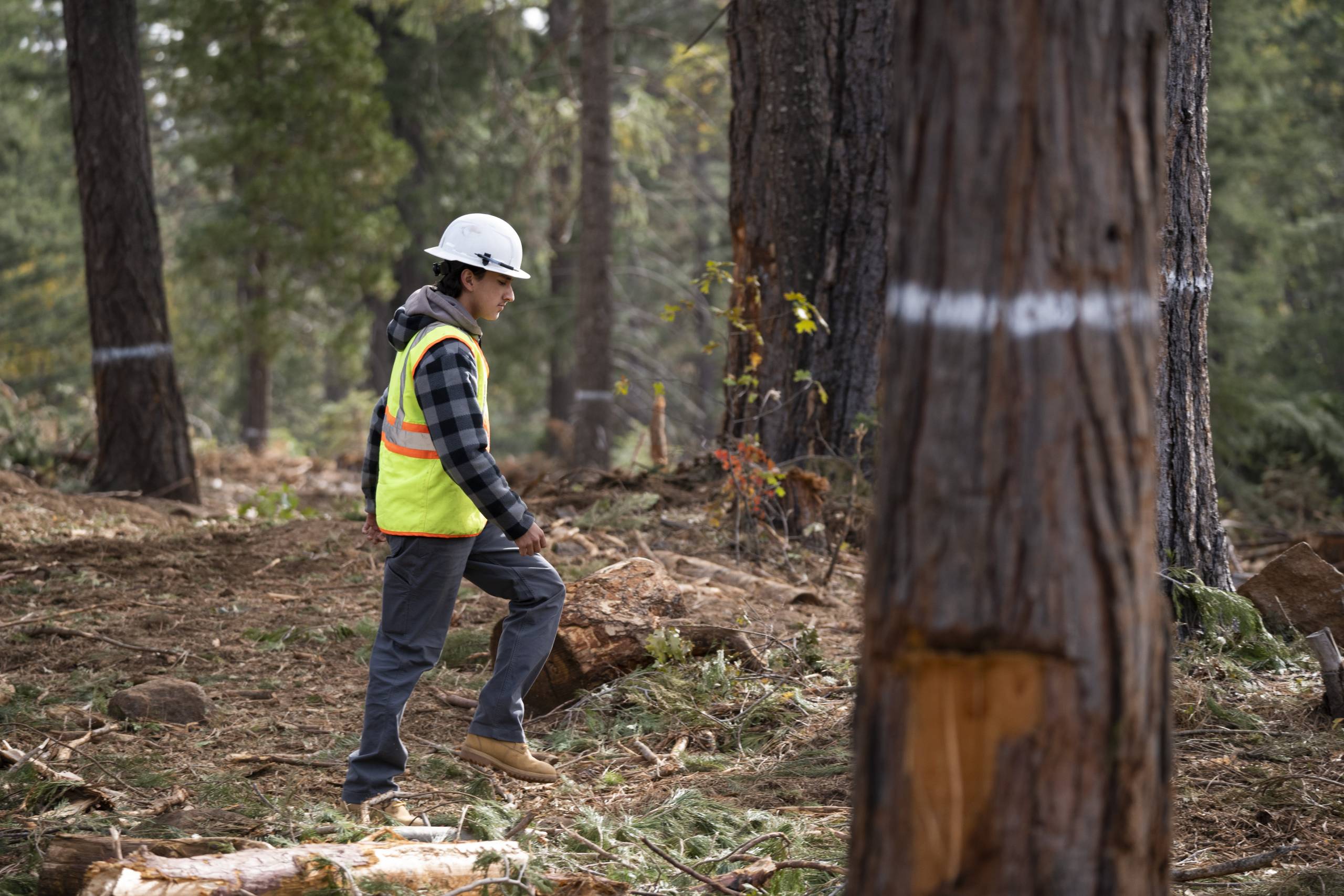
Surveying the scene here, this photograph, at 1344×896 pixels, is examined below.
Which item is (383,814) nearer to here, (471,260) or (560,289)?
(471,260)

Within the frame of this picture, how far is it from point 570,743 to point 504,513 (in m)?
1.23

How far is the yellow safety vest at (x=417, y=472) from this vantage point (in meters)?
3.85

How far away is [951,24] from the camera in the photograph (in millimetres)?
1854

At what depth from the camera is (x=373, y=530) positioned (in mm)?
4262

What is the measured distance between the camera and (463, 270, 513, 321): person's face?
401cm

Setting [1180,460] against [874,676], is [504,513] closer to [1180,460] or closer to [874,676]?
[874,676]

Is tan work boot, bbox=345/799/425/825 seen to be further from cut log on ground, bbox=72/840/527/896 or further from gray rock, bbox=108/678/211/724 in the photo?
gray rock, bbox=108/678/211/724

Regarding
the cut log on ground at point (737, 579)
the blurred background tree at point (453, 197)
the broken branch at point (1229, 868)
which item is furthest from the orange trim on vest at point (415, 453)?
the blurred background tree at point (453, 197)

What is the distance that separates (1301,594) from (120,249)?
922 centimetres

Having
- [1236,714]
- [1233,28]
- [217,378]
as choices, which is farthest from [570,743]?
[217,378]

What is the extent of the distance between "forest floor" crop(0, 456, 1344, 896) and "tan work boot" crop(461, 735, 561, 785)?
0.15ft

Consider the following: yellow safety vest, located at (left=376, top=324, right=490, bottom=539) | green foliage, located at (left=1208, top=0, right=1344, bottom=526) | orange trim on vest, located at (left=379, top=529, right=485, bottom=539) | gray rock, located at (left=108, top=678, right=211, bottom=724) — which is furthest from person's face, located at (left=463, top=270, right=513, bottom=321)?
green foliage, located at (left=1208, top=0, right=1344, bottom=526)

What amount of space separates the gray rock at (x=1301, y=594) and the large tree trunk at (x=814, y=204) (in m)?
2.93

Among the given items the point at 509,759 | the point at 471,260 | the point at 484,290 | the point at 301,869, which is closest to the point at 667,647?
the point at 509,759
